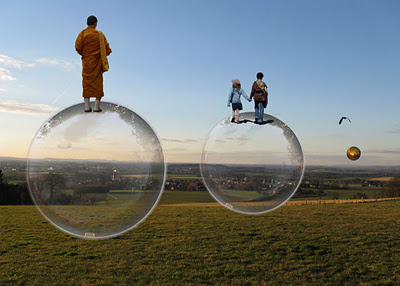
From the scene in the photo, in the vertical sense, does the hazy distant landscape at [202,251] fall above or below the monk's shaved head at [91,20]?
below

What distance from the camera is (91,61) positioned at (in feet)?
23.3

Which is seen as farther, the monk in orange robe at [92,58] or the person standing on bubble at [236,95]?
the person standing on bubble at [236,95]

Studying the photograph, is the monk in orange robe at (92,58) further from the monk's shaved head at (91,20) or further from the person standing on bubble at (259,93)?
the person standing on bubble at (259,93)

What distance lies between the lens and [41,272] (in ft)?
46.5

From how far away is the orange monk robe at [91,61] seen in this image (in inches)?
280

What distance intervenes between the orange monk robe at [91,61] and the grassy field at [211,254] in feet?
27.2

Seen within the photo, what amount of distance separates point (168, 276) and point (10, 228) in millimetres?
15407

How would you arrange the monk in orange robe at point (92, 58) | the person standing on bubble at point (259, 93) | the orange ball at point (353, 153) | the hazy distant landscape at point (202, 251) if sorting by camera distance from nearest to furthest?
the monk in orange robe at point (92, 58) → the person standing on bubble at point (259, 93) → the hazy distant landscape at point (202, 251) → the orange ball at point (353, 153)

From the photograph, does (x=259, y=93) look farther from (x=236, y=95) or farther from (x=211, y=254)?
(x=211, y=254)

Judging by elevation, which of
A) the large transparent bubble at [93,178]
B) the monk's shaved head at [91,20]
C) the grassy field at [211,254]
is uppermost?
the monk's shaved head at [91,20]

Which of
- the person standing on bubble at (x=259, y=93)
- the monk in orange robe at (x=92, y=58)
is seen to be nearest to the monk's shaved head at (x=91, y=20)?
the monk in orange robe at (x=92, y=58)

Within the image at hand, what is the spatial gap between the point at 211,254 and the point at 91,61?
12.0 m

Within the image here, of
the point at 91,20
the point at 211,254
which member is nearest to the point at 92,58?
the point at 91,20

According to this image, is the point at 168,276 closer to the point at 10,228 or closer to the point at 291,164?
the point at 291,164
